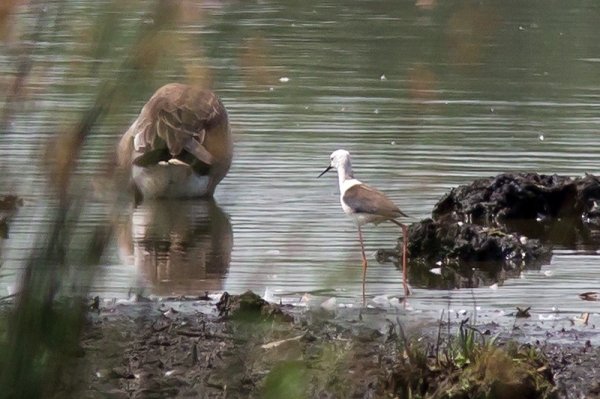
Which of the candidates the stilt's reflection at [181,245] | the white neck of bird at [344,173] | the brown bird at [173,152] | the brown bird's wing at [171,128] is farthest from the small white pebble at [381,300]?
the brown bird's wing at [171,128]

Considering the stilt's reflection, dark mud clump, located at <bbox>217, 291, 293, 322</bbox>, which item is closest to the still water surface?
the stilt's reflection

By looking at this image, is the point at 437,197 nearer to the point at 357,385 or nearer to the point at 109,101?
the point at 357,385

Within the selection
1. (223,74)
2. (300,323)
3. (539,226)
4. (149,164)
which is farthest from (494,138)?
(223,74)

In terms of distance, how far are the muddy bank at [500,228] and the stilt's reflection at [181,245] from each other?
115cm

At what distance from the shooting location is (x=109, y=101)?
3.36m

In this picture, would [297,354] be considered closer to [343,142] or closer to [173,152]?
[173,152]

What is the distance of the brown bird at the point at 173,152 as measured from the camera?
9922 millimetres

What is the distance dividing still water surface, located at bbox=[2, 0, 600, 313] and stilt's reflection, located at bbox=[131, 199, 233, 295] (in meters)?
0.02

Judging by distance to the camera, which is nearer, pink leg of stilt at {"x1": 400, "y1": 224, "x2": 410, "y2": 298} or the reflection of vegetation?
the reflection of vegetation

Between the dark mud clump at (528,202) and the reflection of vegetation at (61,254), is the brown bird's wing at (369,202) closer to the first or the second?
the dark mud clump at (528,202)

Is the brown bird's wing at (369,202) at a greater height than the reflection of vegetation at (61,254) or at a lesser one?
lesser

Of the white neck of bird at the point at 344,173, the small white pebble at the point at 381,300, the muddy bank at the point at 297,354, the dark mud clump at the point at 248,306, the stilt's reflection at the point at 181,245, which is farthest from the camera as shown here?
the white neck of bird at the point at 344,173

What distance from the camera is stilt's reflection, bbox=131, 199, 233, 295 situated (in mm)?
8117

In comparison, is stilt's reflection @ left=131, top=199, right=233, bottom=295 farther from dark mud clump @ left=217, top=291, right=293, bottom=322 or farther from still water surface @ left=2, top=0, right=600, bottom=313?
dark mud clump @ left=217, top=291, right=293, bottom=322
